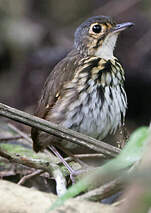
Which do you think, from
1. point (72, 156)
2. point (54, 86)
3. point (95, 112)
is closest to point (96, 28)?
point (54, 86)

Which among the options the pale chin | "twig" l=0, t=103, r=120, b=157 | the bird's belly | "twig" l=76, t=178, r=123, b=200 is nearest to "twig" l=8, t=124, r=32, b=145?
the bird's belly

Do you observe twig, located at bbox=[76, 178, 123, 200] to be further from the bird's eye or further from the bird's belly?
the bird's eye

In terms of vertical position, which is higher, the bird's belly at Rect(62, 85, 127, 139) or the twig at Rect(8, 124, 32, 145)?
the bird's belly at Rect(62, 85, 127, 139)

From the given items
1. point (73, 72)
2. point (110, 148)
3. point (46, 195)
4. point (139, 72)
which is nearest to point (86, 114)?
point (73, 72)

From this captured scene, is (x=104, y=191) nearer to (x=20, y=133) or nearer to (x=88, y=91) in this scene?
(x=88, y=91)

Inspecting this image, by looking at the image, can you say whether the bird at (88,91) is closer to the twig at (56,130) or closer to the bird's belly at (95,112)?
the bird's belly at (95,112)

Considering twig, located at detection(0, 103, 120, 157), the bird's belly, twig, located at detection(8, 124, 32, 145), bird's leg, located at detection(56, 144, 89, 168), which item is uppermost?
twig, located at detection(0, 103, 120, 157)

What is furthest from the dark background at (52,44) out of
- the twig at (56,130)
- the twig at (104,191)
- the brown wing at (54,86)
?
the twig at (104,191)

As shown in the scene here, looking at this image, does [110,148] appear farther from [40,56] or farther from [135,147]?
[40,56]
